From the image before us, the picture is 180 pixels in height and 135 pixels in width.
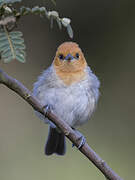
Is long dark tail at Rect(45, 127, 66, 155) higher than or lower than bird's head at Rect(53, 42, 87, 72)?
lower

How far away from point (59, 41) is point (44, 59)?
16.8 inches

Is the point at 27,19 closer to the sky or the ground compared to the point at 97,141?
closer to the sky

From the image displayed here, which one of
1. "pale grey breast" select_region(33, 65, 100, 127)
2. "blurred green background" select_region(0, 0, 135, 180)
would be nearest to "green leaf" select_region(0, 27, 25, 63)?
"pale grey breast" select_region(33, 65, 100, 127)

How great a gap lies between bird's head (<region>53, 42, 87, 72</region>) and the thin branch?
1485 millimetres

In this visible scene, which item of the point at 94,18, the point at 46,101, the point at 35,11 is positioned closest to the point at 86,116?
the point at 46,101

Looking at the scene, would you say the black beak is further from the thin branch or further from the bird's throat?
the thin branch

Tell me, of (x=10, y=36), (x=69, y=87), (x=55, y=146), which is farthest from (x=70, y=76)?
(x=10, y=36)

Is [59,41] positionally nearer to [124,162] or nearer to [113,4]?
[113,4]

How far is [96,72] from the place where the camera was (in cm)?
666

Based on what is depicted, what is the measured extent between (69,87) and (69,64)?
0.82 ft

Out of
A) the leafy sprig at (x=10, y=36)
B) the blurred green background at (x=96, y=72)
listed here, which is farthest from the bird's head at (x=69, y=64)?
the blurred green background at (x=96, y=72)

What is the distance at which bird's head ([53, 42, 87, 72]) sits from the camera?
151 inches

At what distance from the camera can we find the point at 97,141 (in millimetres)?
6242

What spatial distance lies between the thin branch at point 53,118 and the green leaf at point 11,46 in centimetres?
26
